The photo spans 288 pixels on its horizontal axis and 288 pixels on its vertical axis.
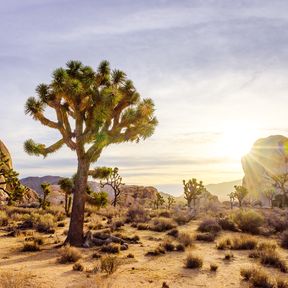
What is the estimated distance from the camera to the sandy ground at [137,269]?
8.71 m

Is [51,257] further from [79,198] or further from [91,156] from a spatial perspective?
[91,156]

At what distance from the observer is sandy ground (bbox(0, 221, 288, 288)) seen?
8711 mm

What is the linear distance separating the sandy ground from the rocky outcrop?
86.5 metres

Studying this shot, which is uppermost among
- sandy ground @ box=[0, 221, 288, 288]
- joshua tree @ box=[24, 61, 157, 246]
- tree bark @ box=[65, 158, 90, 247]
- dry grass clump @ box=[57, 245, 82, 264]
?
joshua tree @ box=[24, 61, 157, 246]

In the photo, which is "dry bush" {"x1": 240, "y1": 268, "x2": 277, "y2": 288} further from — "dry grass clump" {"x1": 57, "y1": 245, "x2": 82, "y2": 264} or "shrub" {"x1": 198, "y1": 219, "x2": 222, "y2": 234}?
"shrub" {"x1": 198, "y1": 219, "x2": 222, "y2": 234}

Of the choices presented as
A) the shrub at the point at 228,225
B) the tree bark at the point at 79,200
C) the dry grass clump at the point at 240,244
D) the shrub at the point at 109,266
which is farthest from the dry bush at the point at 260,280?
the shrub at the point at 228,225

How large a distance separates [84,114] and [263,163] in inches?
3935

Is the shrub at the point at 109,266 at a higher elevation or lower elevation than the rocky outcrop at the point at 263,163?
lower

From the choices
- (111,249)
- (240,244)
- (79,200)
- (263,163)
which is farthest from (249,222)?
(263,163)

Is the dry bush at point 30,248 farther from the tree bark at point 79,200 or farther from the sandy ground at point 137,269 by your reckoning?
the tree bark at point 79,200

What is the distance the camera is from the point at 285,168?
3812 inches

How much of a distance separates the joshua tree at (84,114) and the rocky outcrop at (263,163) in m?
85.4

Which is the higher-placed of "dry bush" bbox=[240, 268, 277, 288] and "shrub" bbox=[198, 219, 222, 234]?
"dry bush" bbox=[240, 268, 277, 288]

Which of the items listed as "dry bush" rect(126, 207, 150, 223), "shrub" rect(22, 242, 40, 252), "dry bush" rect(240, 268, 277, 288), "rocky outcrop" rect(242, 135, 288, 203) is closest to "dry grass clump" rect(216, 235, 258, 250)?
"dry bush" rect(240, 268, 277, 288)
